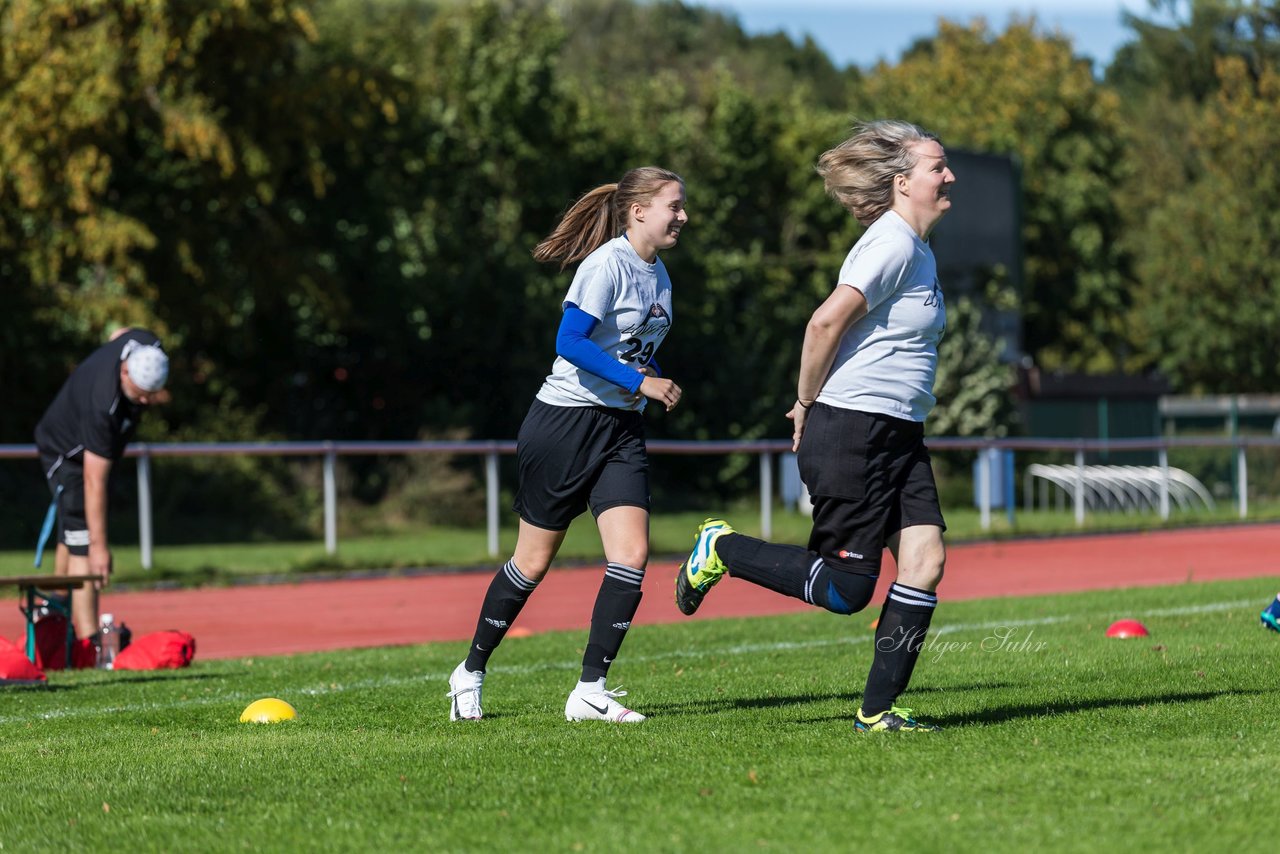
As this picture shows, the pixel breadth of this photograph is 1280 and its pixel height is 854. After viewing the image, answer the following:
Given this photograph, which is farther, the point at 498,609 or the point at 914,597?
the point at 498,609

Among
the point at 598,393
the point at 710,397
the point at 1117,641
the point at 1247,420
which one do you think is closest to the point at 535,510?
the point at 598,393

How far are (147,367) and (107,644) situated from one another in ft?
5.50

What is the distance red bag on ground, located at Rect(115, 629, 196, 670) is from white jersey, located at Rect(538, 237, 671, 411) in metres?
3.74

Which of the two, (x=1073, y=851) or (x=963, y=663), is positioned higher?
(x=1073, y=851)

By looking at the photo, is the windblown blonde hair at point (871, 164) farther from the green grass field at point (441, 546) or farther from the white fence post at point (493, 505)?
the white fence post at point (493, 505)

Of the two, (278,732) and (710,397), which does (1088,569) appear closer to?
(278,732)

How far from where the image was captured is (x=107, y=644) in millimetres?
9125

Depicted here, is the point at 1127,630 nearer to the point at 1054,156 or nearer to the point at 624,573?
the point at 624,573

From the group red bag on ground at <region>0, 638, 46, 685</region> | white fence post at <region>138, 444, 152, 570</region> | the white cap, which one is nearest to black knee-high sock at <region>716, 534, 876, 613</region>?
the white cap

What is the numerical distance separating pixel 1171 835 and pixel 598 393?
2.74m

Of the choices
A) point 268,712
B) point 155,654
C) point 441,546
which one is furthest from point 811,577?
point 441,546

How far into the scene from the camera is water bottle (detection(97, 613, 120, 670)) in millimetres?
9086

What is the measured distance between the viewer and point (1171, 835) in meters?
3.91

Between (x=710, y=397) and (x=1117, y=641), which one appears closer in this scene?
(x=1117, y=641)
